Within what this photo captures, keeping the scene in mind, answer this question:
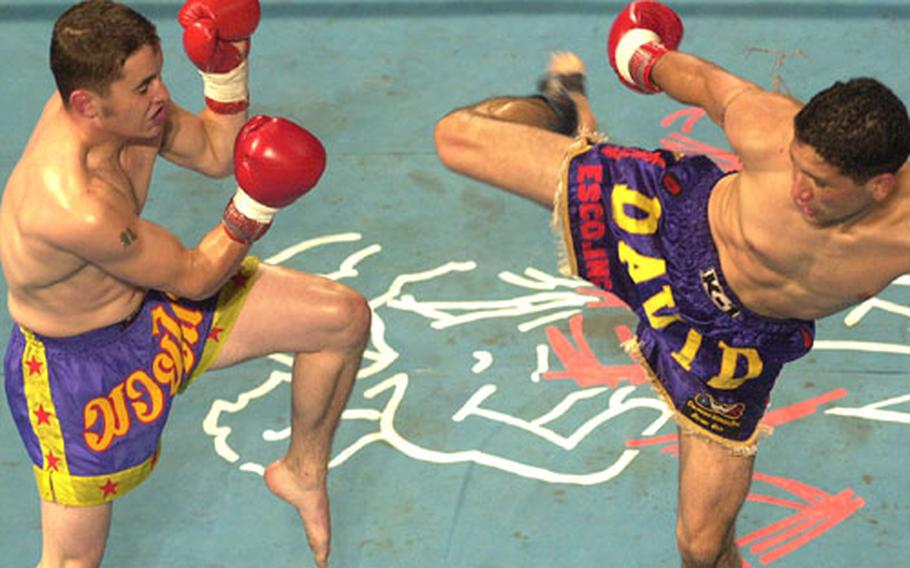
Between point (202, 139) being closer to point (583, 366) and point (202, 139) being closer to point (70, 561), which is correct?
point (70, 561)

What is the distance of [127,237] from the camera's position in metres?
3.68

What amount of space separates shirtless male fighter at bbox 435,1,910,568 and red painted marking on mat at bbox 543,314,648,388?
1056 millimetres

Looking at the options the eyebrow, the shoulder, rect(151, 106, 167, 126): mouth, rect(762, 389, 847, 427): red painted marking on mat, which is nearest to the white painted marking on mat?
rect(762, 389, 847, 427): red painted marking on mat

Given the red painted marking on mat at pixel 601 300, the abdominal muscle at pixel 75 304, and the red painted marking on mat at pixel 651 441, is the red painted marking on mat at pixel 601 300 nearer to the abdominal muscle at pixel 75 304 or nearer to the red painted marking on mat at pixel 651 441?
the red painted marking on mat at pixel 651 441

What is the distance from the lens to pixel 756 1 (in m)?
7.30

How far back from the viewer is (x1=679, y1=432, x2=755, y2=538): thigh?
416cm

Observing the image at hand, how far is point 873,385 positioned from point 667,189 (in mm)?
1643

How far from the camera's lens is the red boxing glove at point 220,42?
4023 mm

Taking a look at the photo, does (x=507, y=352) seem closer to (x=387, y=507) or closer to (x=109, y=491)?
(x=387, y=507)

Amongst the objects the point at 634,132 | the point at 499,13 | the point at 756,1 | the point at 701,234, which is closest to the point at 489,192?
the point at 634,132

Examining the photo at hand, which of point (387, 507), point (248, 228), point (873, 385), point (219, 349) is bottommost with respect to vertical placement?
point (387, 507)

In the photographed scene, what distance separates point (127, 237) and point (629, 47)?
1.48 meters

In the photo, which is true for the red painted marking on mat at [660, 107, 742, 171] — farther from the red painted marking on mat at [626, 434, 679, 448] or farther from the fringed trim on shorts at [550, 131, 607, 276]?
the fringed trim on shorts at [550, 131, 607, 276]

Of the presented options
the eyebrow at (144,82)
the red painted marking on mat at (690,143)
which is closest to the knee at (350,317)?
the eyebrow at (144,82)
